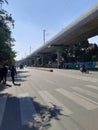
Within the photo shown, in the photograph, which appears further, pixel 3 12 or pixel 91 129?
pixel 3 12

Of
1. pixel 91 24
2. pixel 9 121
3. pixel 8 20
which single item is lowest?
pixel 9 121

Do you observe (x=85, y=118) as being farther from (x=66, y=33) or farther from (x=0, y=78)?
(x=66, y=33)

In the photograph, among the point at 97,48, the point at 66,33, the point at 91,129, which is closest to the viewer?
the point at 91,129

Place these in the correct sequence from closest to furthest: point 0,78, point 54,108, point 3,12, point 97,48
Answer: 1. point 54,108
2. point 3,12
3. point 0,78
4. point 97,48

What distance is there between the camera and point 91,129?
24.1 feet

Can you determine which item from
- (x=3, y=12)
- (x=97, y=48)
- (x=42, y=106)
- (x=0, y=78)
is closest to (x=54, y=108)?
(x=42, y=106)

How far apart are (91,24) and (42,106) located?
41306 mm

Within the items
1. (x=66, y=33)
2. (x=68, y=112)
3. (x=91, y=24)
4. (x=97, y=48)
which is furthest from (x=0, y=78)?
(x=97, y=48)

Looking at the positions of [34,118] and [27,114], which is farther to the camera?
[27,114]

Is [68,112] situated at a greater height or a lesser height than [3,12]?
lesser

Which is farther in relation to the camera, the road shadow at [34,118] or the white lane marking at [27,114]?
the white lane marking at [27,114]

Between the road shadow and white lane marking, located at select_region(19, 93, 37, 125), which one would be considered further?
white lane marking, located at select_region(19, 93, 37, 125)

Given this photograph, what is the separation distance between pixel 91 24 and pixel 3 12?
3241 centimetres

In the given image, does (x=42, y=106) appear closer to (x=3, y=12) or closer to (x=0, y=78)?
(x=3, y=12)
